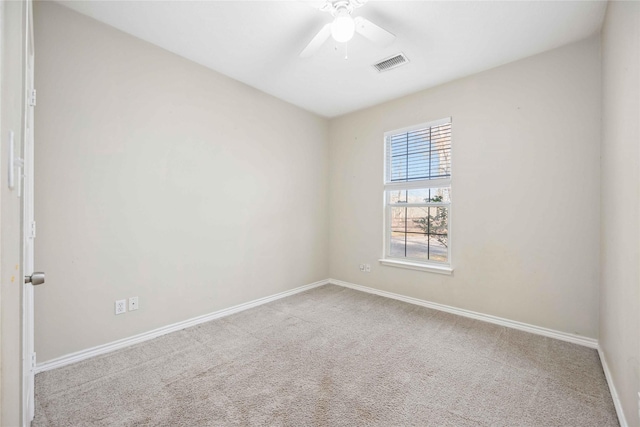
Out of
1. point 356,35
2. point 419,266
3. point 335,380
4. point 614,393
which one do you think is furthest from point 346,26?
point 614,393

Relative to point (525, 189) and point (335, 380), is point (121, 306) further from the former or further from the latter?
point (525, 189)

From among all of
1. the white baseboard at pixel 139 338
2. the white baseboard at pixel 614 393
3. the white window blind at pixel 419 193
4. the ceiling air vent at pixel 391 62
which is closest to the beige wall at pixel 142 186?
the white baseboard at pixel 139 338

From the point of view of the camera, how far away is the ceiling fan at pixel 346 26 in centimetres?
186

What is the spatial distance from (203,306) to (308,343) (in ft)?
4.06

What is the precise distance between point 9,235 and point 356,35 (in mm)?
2594

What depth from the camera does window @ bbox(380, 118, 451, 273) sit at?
338 centimetres

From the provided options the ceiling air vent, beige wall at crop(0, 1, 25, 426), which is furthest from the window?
beige wall at crop(0, 1, 25, 426)

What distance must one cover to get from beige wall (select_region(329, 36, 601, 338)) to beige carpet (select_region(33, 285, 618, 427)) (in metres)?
0.40

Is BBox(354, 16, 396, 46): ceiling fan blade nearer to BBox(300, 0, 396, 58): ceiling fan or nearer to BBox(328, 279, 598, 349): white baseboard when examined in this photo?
BBox(300, 0, 396, 58): ceiling fan

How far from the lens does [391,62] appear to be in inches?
112

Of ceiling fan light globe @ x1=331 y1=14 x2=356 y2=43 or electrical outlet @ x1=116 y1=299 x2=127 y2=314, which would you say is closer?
ceiling fan light globe @ x1=331 y1=14 x2=356 y2=43

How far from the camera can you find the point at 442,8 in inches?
82.0

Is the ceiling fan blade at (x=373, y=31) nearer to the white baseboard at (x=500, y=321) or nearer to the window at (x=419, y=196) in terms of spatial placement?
the window at (x=419, y=196)

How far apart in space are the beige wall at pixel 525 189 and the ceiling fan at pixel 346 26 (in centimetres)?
157
